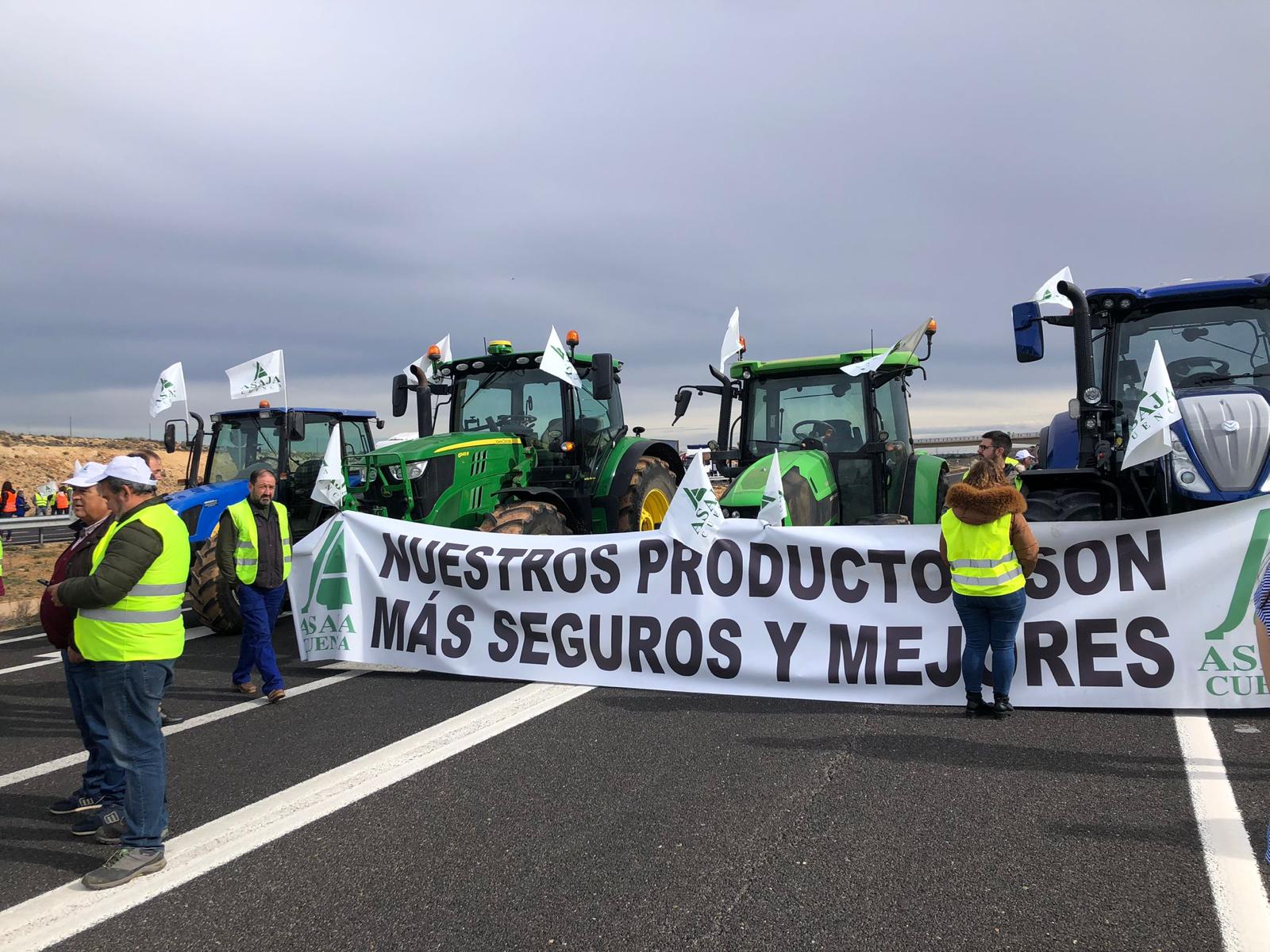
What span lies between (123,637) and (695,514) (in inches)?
149

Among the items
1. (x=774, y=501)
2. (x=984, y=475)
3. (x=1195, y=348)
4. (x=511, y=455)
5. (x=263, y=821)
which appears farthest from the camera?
(x=511, y=455)

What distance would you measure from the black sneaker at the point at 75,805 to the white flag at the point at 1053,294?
24.3ft

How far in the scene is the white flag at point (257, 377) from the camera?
1046cm

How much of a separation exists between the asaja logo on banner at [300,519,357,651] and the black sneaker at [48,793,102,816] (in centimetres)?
304

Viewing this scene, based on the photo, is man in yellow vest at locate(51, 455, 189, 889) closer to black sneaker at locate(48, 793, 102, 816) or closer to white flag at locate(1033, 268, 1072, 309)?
black sneaker at locate(48, 793, 102, 816)

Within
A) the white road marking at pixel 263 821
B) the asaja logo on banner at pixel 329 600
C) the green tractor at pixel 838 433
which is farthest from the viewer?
the green tractor at pixel 838 433

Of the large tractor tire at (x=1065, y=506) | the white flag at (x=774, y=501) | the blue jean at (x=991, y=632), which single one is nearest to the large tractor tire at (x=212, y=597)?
the white flag at (x=774, y=501)

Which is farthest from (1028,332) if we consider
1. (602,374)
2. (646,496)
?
(646,496)

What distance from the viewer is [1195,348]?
7.32m

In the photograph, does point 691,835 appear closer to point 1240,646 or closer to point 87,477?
point 87,477

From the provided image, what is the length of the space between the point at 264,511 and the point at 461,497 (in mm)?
2959

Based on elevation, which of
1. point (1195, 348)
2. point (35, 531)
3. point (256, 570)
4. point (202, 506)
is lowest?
point (256, 570)

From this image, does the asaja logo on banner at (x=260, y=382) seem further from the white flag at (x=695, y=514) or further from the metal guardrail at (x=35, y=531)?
the metal guardrail at (x=35, y=531)

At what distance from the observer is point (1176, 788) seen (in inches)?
167
